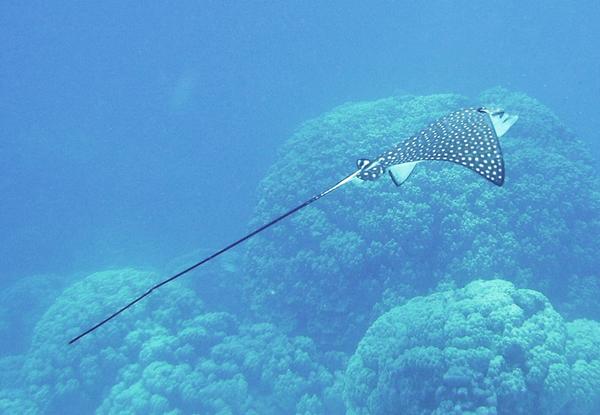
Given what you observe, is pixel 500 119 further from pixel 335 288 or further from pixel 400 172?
pixel 335 288

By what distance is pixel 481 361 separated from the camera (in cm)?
584

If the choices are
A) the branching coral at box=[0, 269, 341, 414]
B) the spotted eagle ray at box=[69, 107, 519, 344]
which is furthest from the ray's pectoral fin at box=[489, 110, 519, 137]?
the branching coral at box=[0, 269, 341, 414]

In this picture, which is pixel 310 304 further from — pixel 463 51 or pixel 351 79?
pixel 463 51

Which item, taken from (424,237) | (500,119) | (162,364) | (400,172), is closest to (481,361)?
(400,172)

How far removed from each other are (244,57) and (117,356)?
107ft

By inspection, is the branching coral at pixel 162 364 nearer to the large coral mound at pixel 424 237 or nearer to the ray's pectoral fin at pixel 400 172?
the large coral mound at pixel 424 237

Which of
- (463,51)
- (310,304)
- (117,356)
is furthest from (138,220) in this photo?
(463,51)

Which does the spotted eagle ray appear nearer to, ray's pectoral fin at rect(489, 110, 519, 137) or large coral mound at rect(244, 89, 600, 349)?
ray's pectoral fin at rect(489, 110, 519, 137)

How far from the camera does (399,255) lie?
9.11m

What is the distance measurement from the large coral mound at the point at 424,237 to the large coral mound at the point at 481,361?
1716mm

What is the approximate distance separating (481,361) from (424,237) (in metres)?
3.66

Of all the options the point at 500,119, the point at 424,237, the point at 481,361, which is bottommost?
the point at 481,361

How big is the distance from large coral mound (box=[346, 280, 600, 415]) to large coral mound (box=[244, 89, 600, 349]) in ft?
5.63

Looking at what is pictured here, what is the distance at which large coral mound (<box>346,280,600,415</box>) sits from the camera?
5.71 metres
